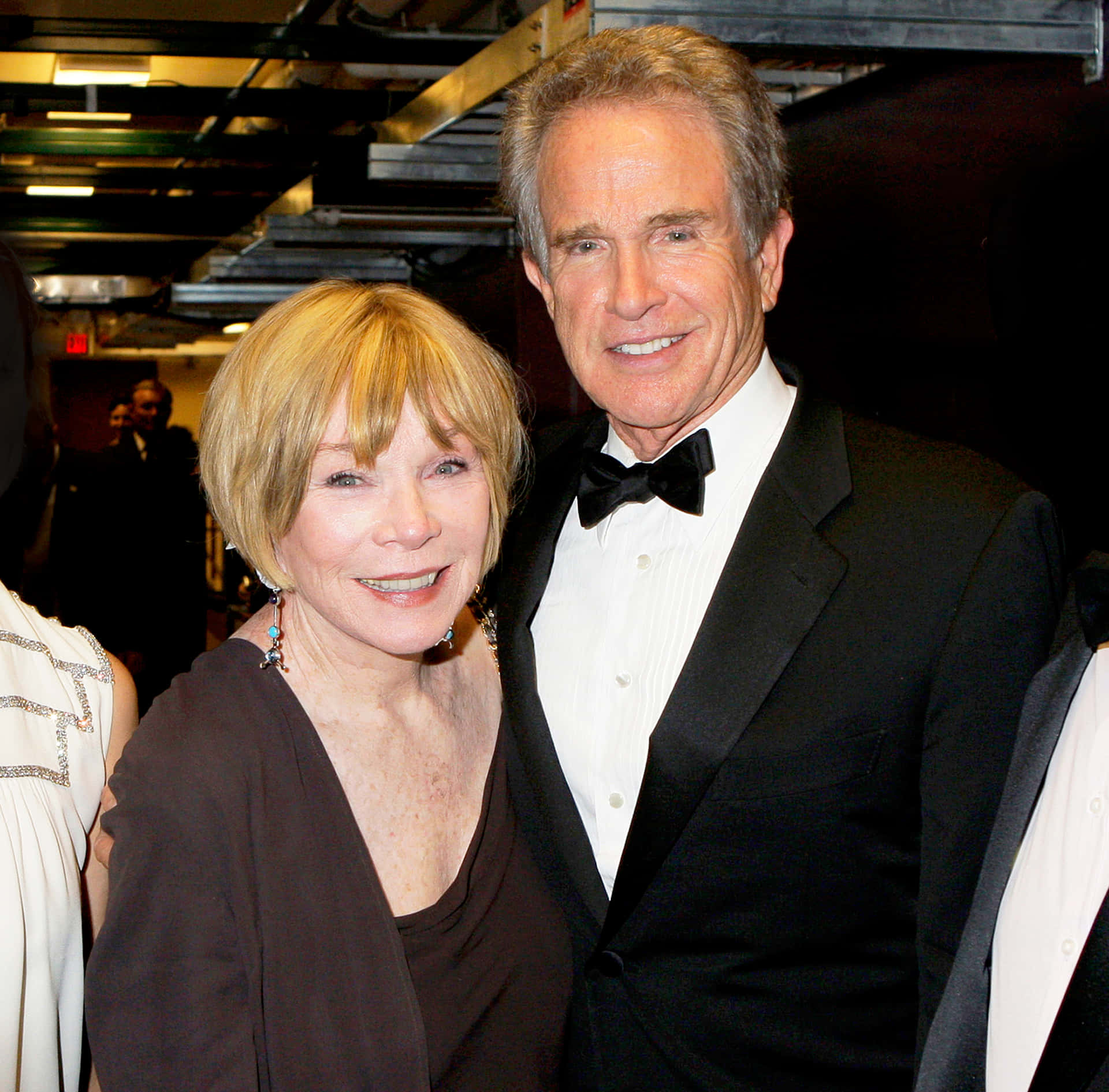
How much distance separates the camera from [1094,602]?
1.31 meters

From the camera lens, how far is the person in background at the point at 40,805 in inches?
62.7

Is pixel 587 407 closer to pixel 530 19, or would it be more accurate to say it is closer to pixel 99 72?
pixel 530 19

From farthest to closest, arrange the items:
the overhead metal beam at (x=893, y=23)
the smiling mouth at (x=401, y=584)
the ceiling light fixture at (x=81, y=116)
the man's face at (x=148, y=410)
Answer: the man's face at (x=148, y=410), the ceiling light fixture at (x=81, y=116), the overhead metal beam at (x=893, y=23), the smiling mouth at (x=401, y=584)

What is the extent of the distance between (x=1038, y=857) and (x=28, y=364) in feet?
4.34

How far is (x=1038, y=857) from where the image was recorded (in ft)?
4.49

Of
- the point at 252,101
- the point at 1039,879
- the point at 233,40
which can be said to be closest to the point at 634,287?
the point at 1039,879

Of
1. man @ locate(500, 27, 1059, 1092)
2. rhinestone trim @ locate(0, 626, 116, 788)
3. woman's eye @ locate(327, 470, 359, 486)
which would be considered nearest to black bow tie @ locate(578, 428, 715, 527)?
man @ locate(500, 27, 1059, 1092)

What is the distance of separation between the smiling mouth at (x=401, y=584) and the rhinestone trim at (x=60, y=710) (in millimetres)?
414


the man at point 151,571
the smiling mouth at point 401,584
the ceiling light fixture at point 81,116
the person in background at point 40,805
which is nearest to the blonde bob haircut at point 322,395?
the smiling mouth at point 401,584

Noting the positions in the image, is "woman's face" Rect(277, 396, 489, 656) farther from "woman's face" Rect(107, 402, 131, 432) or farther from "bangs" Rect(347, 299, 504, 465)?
"woman's face" Rect(107, 402, 131, 432)

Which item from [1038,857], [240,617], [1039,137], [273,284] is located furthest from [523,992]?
[273,284]

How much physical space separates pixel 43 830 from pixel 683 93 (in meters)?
1.26

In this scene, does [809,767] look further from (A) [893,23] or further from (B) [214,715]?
(A) [893,23]

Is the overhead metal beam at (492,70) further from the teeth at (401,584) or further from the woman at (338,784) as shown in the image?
the teeth at (401,584)
